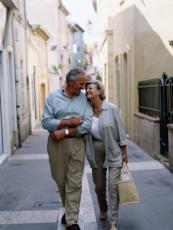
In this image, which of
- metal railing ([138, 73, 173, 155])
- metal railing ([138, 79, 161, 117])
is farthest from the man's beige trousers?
metal railing ([138, 79, 161, 117])

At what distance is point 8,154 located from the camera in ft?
36.8

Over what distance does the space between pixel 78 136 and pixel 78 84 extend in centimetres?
55

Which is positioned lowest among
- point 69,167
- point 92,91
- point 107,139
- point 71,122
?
point 69,167

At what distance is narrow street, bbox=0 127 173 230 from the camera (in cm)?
547

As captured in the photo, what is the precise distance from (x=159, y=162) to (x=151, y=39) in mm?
4869

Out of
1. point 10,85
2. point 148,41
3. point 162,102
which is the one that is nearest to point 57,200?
point 162,102

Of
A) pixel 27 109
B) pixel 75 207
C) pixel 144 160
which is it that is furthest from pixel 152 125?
pixel 27 109

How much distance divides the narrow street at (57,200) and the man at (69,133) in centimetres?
58

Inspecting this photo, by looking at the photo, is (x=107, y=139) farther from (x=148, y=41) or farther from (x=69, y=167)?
(x=148, y=41)

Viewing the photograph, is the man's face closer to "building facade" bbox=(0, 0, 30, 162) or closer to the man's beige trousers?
the man's beige trousers

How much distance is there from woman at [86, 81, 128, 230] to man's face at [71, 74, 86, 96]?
0.10m

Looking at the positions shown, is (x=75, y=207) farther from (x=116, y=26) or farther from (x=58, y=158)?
(x=116, y=26)

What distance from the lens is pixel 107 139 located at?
491cm

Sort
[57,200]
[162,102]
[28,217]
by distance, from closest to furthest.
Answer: [28,217] → [57,200] → [162,102]
